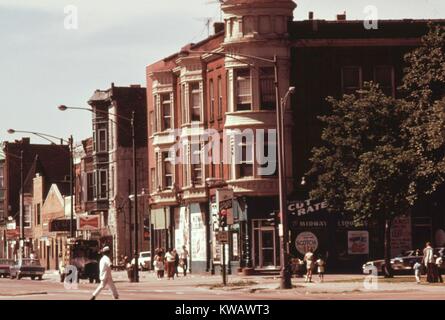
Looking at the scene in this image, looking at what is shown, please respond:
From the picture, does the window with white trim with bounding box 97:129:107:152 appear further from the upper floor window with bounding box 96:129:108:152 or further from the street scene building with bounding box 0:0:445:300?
the street scene building with bounding box 0:0:445:300

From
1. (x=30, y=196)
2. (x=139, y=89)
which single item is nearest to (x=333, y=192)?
(x=139, y=89)

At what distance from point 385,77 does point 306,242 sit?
10051 mm

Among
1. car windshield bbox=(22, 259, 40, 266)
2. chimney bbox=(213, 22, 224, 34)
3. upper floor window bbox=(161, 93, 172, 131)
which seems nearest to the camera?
chimney bbox=(213, 22, 224, 34)

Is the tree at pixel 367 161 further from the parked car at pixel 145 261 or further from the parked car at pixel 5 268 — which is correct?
the parked car at pixel 145 261

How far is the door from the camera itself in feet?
214

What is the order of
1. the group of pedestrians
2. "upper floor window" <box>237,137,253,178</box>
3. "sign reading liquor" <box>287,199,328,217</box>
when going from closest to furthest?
1. "upper floor window" <box>237,137,253,178</box>
2. "sign reading liquor" <box>287,199,328,217</box>
3. the group of pedestrians

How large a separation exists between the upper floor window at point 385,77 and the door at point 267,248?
9968mm

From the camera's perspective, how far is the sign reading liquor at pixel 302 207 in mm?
64750

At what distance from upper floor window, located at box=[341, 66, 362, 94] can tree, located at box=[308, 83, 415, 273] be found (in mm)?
5874

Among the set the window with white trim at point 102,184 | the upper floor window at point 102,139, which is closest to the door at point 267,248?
the window with white trim at point 102,184

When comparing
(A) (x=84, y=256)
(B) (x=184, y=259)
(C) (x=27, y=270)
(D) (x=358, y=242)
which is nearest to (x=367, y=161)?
(D) (x=358, y=242)

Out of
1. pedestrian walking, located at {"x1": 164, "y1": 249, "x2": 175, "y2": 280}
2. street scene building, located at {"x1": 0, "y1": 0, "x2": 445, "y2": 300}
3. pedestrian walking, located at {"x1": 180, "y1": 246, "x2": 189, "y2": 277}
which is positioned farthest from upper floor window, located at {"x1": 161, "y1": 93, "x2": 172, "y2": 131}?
pedestrian walking, located at {"x1": 164, "y1": 249, "x2": 175, "y2": 280}

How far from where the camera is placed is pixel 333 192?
5828 centimetres

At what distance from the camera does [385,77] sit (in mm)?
65500
